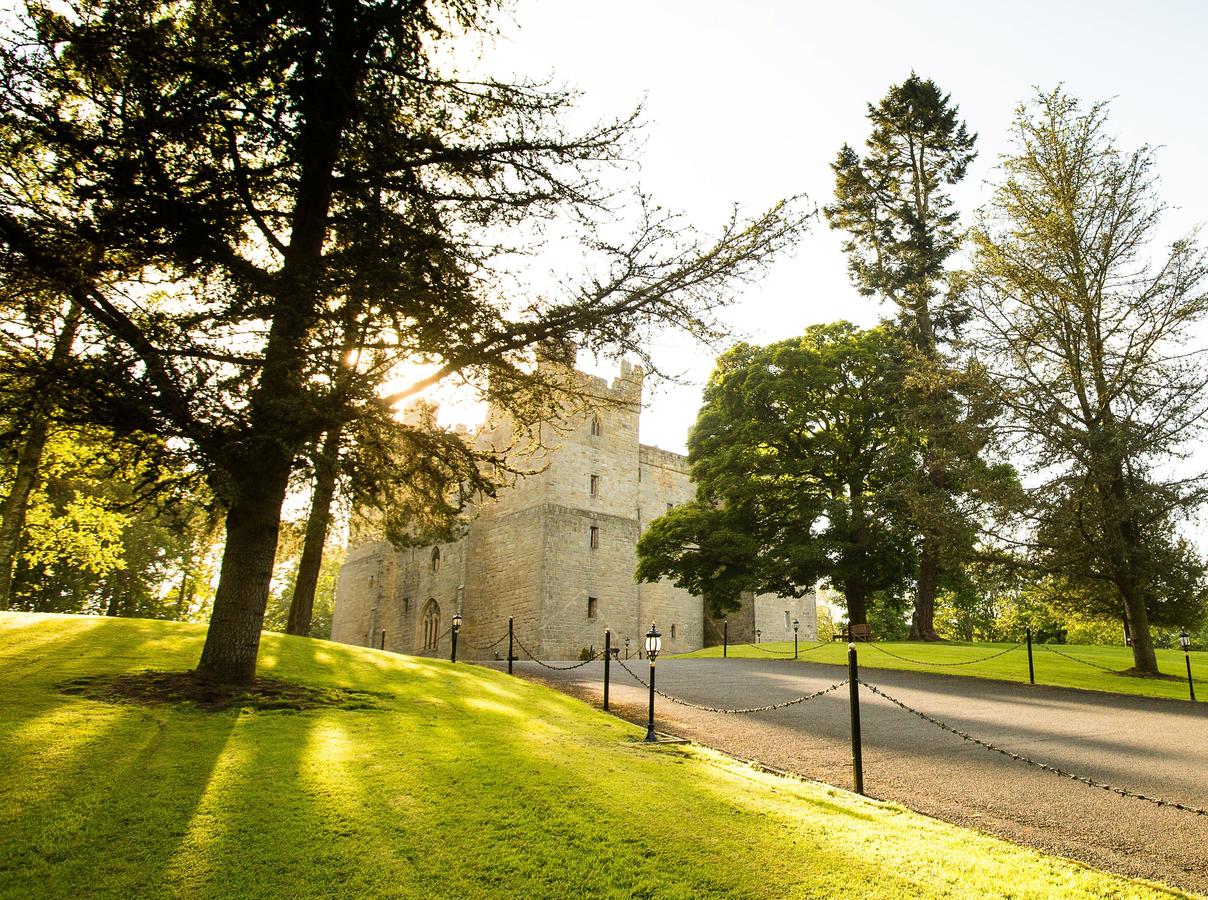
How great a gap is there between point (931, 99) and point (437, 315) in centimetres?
2597

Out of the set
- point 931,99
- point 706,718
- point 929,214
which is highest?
point 931,99

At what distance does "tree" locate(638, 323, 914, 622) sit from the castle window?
13.3 meters

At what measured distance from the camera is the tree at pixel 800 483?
72.6ft

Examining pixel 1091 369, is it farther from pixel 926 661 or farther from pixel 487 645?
pixel 487 645

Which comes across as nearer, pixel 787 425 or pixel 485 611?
pixel 787 425

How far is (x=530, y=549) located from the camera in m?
28.6

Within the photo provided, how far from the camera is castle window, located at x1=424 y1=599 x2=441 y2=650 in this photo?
33.0 meters

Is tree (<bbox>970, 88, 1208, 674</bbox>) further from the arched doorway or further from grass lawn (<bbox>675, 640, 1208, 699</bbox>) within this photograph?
the arched doorway

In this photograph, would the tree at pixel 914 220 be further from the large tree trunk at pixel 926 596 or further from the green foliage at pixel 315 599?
the green foliage at pixel 315 599

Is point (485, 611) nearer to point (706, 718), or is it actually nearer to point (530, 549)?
point (530, 549)

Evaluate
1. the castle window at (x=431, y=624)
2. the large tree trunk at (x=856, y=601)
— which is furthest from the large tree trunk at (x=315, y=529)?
the castle window at (x=431, y=624)

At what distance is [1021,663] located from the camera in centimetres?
1656

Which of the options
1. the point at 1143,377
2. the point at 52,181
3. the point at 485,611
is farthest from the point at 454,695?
the point at 485,611

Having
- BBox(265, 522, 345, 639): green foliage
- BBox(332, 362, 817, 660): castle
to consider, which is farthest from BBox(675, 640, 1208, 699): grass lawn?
BBox(265, 522, 345, 639): green foliage
